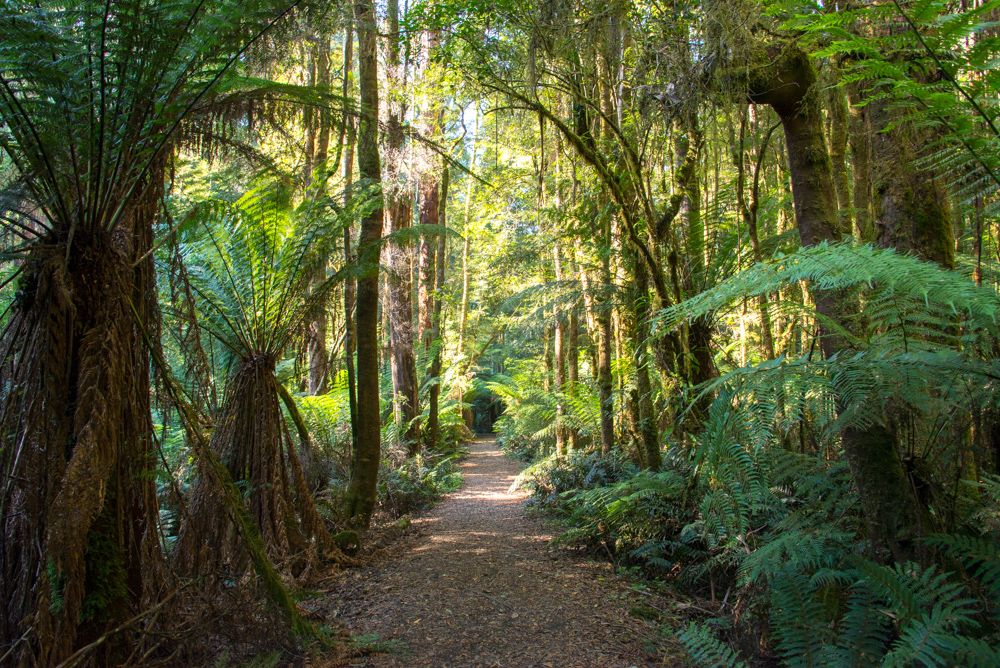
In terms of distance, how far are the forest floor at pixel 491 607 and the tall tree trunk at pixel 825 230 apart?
133cm

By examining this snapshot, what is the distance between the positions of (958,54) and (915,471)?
5.21ft

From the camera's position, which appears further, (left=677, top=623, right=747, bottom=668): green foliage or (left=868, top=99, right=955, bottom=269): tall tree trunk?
(left=868, top=99, right=955, bottom=269): tall tree trunk

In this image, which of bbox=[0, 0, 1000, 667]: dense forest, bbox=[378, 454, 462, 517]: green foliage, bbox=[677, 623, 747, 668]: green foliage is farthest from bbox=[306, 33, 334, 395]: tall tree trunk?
bbox=[677, 623, 747, 668]: green foliage

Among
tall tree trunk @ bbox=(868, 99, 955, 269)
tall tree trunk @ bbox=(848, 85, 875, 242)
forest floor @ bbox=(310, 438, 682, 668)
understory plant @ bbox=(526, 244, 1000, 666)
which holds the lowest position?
forest floor @ bbox=(310, 438, 682, 668)

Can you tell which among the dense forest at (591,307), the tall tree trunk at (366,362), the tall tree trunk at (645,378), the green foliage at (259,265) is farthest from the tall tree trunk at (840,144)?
the green foliage at (259,265)

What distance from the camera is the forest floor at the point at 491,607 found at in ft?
9.95

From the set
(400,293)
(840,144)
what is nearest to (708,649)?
(840,144)

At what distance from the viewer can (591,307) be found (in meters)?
6.30

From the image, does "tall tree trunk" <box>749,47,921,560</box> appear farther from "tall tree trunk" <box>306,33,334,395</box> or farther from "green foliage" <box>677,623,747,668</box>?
"tall tree trunk" <box>306,33,334,395</box>

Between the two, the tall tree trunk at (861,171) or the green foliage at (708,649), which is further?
the tall tree trunk at (861,171)

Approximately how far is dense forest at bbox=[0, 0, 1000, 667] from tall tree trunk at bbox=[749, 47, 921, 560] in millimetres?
13

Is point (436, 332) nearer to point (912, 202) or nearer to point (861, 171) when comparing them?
point (861, 171)

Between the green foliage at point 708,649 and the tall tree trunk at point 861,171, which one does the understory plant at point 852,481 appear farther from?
the tall tree trunk at point 861,171

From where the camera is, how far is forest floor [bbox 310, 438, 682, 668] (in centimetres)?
303
